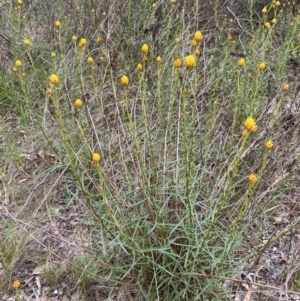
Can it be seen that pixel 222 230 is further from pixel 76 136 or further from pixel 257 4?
pixel 257 4

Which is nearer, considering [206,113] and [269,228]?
[269,228]

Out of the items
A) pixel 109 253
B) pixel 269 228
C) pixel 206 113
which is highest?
pixel 206 113

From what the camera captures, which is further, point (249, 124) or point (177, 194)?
point (177, 194)

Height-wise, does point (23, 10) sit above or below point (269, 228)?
above

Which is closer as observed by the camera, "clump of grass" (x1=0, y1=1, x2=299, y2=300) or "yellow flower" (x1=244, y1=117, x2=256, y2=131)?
"yellow flower" (x1=244, y1=117, x2=256, y2=131)

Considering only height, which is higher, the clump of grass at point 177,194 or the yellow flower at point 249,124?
the yellow flower at point 249,124

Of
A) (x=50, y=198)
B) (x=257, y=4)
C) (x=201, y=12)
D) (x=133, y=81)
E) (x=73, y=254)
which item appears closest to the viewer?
(x=73, y=254)

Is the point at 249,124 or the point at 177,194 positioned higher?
the point at 249,124

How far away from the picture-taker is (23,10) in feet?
14.4

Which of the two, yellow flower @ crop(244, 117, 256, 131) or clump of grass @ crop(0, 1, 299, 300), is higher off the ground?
yellow flower @ crop(244, 117, 256, 131)

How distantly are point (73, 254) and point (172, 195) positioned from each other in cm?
61

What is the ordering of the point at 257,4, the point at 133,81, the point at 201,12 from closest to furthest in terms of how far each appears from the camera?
the point at 133,81
the point at 201,12
the point at 257,4

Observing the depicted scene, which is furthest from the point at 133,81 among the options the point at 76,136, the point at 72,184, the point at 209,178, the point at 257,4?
the point at 257,4

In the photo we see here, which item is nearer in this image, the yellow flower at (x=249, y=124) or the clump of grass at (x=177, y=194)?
the yellow flower at (x=249, y=124)
